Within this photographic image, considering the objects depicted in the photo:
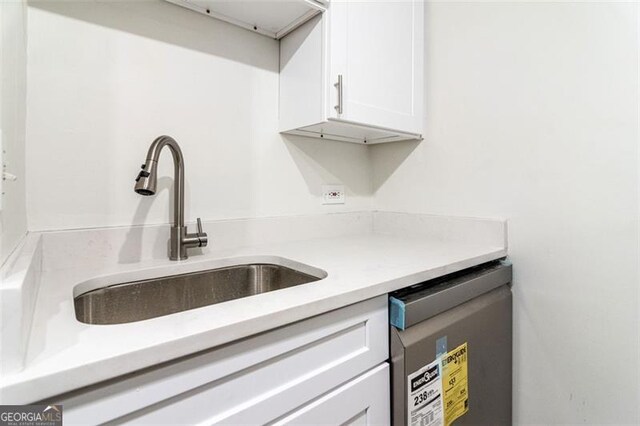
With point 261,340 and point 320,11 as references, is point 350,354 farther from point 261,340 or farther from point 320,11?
point 320,11

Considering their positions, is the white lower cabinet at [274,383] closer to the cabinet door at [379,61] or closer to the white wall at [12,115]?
the white wall at [12,115]

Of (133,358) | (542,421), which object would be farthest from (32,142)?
(542,421)

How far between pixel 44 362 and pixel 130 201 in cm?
69

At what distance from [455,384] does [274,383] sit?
0.59 m

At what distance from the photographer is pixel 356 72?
1.19 metres

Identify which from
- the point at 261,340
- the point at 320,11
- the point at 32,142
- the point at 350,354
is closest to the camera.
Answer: the point at 261,340

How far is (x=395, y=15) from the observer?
1319mm

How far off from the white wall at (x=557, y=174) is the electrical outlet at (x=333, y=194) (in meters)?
0.48

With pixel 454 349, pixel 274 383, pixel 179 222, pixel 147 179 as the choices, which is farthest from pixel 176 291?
pixel 454 349

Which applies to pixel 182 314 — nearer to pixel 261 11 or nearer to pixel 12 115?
pixel 12 115

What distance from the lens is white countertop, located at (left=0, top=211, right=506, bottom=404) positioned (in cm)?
41

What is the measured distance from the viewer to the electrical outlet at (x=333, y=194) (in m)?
1.53

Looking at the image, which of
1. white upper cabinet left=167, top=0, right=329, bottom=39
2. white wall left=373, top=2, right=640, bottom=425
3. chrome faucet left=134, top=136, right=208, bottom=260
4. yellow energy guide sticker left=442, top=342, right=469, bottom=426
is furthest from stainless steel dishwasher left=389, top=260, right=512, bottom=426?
white upper cabinet left=167, top=0, right=329, bottom=39

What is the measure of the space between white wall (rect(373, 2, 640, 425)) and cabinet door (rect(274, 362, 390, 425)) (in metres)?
0.71
